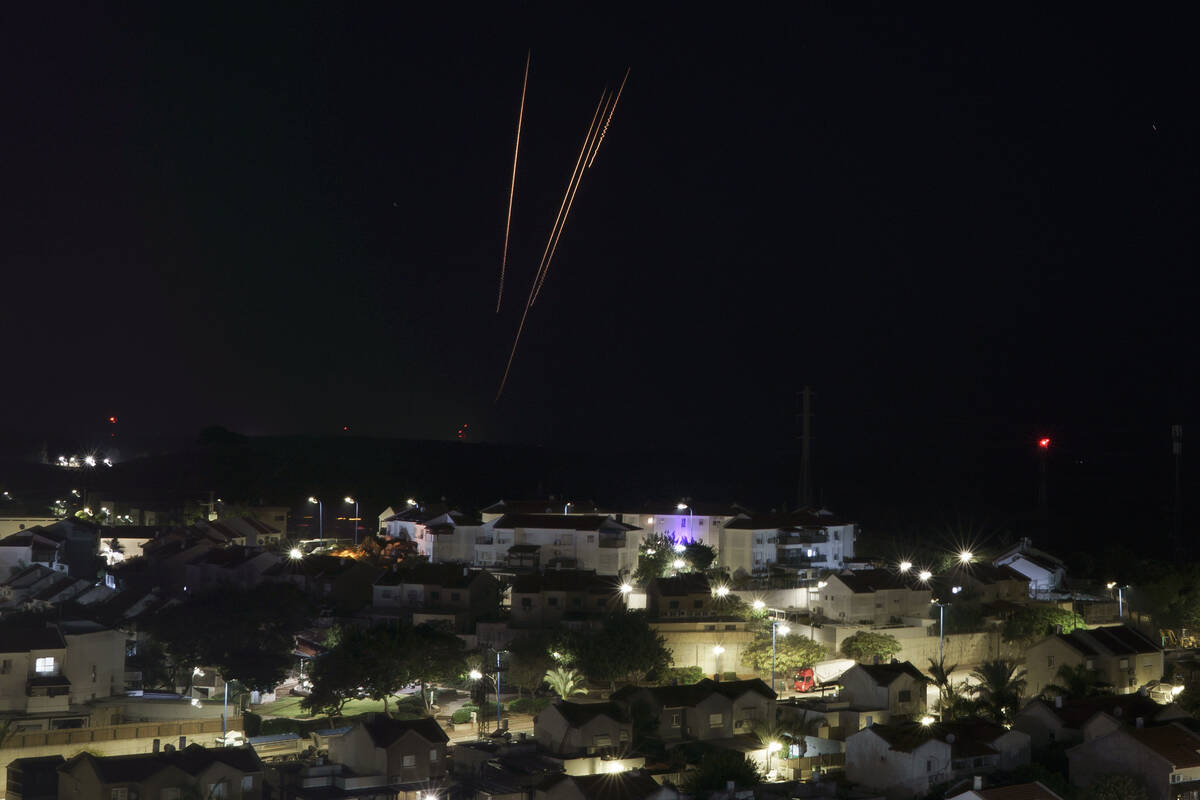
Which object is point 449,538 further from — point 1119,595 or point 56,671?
point 1119,595

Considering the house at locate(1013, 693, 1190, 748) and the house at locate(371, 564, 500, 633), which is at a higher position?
the house at locate(371, 564, 500, 633)

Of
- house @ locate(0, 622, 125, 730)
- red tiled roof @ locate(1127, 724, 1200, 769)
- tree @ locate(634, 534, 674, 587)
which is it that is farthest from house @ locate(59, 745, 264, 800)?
A: tree @ locate(634, 534, 674, 587)

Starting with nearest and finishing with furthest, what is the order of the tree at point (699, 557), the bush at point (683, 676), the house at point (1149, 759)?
the house at point (1149, 759), the bush at point (683, 676), the tree at point (699, 557)

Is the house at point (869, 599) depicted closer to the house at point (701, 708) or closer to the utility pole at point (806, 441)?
the house at point (701, 708)

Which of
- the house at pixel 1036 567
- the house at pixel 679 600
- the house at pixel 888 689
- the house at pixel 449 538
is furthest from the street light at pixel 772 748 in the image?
the house at pixel 1036 567

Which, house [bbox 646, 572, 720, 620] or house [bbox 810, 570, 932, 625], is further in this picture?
house [bbox 810, 570, 932, 625]

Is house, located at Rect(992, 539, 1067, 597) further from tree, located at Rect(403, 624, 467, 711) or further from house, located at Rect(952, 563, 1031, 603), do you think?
tree, located at Rect(403, 624, 467, 711)

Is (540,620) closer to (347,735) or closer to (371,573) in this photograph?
(371,573)
